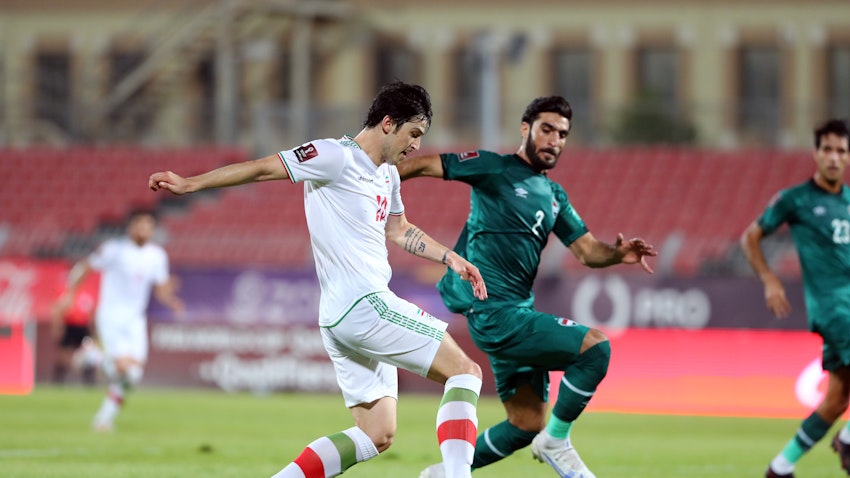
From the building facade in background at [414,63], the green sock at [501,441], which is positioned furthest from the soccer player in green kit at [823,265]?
the building facade in background at [414,63]

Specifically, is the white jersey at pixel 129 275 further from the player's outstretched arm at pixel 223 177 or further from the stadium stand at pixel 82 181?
the stadium stand at pixel 82 181

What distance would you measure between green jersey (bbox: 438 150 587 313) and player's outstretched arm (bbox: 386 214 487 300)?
62 cm

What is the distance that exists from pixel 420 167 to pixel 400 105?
1.03 m

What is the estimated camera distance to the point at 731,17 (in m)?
33.7

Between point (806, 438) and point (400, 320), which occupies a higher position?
point (400, 320)

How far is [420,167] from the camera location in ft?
26.7

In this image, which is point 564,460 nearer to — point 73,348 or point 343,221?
point 343,221

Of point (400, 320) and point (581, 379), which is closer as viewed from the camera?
point (400, 320)

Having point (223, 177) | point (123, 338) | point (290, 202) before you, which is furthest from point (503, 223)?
point (290, 202)

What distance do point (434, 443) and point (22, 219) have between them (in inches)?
745

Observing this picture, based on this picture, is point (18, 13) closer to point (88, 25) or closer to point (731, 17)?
point (88, 25)

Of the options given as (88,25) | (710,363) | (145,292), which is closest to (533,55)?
(88,25)

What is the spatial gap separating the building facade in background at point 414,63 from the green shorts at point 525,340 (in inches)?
886

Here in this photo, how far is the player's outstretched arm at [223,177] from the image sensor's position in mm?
6594
